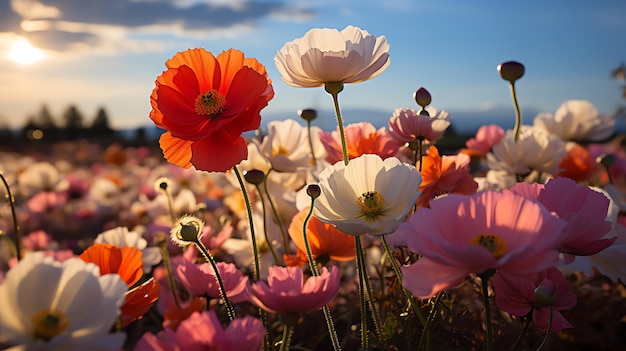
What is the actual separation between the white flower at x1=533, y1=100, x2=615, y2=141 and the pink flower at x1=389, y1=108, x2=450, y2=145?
30.4 inches

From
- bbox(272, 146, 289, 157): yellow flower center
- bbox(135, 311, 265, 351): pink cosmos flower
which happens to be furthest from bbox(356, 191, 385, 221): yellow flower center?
bbox(272, 146, 289, 157): yellow flower center

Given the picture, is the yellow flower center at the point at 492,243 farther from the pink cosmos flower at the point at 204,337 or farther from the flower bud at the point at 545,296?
the pink cosmos flower at the point at 204,337

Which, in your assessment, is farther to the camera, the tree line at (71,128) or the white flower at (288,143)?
the tree line at (71,128)

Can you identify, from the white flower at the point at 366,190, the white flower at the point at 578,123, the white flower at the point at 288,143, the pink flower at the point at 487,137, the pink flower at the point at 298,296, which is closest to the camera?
the pink flower at the point at 298,296

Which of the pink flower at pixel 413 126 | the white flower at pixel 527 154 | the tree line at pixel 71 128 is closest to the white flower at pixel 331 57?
the pink flower at pixel 413 126

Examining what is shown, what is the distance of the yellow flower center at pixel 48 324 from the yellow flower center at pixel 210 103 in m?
0.33

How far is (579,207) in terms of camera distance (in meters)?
0.67

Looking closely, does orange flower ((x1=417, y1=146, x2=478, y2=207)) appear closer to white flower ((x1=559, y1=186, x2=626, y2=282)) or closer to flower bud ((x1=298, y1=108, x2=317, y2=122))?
white flower ((x1=559, y1=186, x2=626, y2=282))

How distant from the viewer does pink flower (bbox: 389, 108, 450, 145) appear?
3.03ft

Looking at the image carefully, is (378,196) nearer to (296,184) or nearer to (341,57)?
(341,57)

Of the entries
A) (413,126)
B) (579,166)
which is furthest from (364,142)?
(579,166)

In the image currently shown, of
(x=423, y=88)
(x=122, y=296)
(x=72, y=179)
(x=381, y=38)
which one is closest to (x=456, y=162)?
(x=423, y=88)

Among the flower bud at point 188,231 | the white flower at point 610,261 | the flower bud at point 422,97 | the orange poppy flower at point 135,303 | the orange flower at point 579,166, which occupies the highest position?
the flower bud at point 422,97

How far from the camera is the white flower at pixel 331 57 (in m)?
0.80
